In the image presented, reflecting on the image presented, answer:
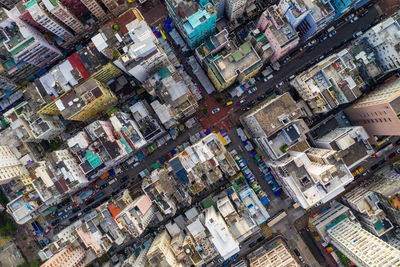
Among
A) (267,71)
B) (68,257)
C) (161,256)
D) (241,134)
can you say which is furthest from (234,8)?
(68,257)

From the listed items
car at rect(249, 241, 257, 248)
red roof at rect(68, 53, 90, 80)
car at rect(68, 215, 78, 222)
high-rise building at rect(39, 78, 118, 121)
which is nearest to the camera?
high-rise building at rect(39, 78, 118, 121)

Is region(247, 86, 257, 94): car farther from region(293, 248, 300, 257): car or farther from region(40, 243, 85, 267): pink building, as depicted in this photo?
region(40, 243, 85, 267): pink building

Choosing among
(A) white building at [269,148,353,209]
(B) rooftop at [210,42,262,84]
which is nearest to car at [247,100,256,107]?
(B) rooftop at [210,42,262,84]

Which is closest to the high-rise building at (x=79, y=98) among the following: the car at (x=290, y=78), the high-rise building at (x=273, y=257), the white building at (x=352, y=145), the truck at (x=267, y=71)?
the truck at (x=267, y=71)

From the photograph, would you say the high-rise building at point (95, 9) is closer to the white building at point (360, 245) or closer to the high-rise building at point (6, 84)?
the high-rise building at point (6, 84)

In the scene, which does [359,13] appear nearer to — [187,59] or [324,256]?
[187,59]

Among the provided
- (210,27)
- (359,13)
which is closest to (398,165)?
(359,13)
